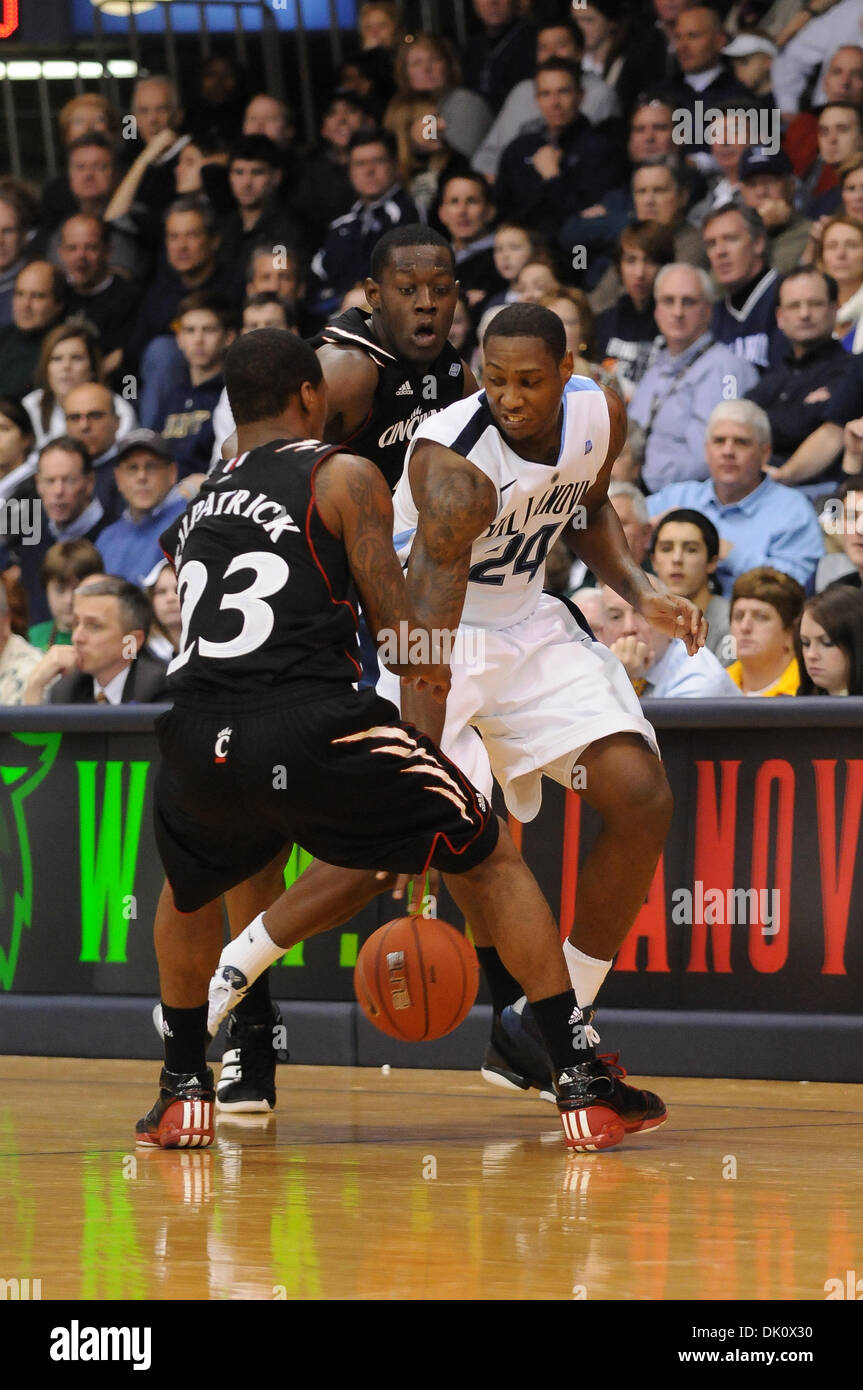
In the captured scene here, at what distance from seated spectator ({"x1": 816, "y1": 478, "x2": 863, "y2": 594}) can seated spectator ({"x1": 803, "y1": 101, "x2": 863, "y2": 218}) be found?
1.91 meters

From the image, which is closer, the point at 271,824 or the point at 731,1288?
the point at 731,1288

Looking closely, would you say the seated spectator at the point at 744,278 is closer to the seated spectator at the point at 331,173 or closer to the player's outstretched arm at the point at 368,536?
the seated spectator at the point at 331,173

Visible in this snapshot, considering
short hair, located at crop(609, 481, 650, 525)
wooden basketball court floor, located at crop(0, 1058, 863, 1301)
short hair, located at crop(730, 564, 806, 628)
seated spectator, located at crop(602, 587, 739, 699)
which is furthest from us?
short hair, located at crop(609, 481, 650, 525)

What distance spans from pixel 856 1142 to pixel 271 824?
1600 mm

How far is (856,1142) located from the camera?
14.3 ft

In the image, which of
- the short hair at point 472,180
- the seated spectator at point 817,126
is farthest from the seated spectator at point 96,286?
the seated spectator at point 817,126

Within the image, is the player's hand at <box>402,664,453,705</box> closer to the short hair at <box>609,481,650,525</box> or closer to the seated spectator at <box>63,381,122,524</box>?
the short hair at <box>609,481,650,525</box>

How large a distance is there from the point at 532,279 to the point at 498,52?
7.53 feet

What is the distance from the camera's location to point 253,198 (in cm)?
1077

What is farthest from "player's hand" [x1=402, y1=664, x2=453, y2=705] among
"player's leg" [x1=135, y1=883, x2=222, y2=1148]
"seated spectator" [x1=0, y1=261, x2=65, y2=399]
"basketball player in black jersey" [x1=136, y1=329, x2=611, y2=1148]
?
"seated spectator" [x1=0, y1=261, x2=65, y2=399]

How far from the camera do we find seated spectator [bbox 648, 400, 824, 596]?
758cm

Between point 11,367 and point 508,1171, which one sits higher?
point 11,367

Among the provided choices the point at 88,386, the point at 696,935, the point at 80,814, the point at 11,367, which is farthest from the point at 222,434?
the point at 696,935

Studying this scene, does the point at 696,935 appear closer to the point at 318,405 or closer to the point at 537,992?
the point at 537,992
